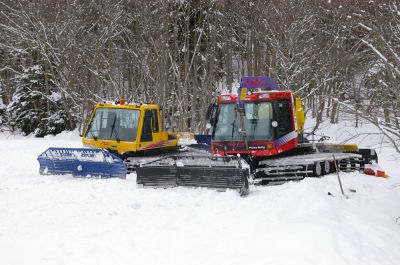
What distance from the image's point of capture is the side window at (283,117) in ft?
43.4

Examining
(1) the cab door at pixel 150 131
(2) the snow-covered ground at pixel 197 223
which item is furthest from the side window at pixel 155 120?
(2) the snow-covered ground at pixel 197 223

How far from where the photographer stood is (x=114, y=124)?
586 inches

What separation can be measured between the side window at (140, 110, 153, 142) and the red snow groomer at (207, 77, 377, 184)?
7.49 feet

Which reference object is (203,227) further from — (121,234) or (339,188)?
(339,188)

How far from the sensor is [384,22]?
7797mm

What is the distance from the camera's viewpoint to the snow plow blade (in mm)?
11180

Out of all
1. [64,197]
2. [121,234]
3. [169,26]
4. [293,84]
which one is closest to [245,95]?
[64,197]

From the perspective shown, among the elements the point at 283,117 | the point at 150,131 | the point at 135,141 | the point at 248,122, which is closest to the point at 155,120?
the point at 150,131

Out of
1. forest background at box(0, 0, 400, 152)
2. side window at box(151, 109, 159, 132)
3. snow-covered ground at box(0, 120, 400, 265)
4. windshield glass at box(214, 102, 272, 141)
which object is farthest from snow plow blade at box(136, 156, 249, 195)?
forest background at box(0, 0, 400, 152)

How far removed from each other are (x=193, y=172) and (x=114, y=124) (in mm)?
4107

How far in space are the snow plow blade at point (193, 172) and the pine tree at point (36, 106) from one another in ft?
75.7

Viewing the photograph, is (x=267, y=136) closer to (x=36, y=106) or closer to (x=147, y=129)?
(x=147, y=129)

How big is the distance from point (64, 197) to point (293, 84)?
1765cm

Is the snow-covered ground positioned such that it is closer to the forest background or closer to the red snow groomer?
the red snow groomer
